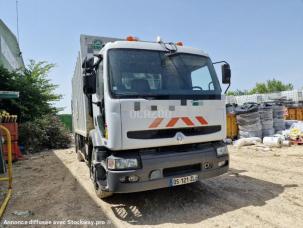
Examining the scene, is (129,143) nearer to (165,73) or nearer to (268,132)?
(165,73)

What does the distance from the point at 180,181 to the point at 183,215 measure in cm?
53

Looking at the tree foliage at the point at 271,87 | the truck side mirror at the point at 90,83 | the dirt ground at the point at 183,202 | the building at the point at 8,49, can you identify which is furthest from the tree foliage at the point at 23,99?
the tree foliage at the point at 271,87

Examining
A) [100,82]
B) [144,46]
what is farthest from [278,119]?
[100,82]

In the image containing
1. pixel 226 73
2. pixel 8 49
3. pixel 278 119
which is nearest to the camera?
pixel 226 73

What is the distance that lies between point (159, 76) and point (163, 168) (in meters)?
1.49

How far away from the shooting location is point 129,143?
374 centimetres

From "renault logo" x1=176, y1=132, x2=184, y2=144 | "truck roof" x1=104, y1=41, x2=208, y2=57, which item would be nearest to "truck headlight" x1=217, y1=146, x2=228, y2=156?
"renault logo" x1=176, y1=132, x2=184, y2=144

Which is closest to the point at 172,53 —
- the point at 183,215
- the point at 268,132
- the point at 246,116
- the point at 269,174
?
the point at 183,215

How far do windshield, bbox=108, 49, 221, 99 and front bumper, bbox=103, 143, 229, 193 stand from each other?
922 mm

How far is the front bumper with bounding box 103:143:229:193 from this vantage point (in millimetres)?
3675

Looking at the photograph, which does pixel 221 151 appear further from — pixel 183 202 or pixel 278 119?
pixel 278 119

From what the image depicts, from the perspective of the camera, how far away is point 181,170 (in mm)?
4070

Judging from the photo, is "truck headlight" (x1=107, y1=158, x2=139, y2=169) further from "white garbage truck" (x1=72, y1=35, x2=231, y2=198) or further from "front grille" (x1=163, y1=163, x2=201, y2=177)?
"front grille" (x1=163, y1=163, x2=201, y2=177)

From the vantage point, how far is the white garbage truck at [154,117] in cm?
372
